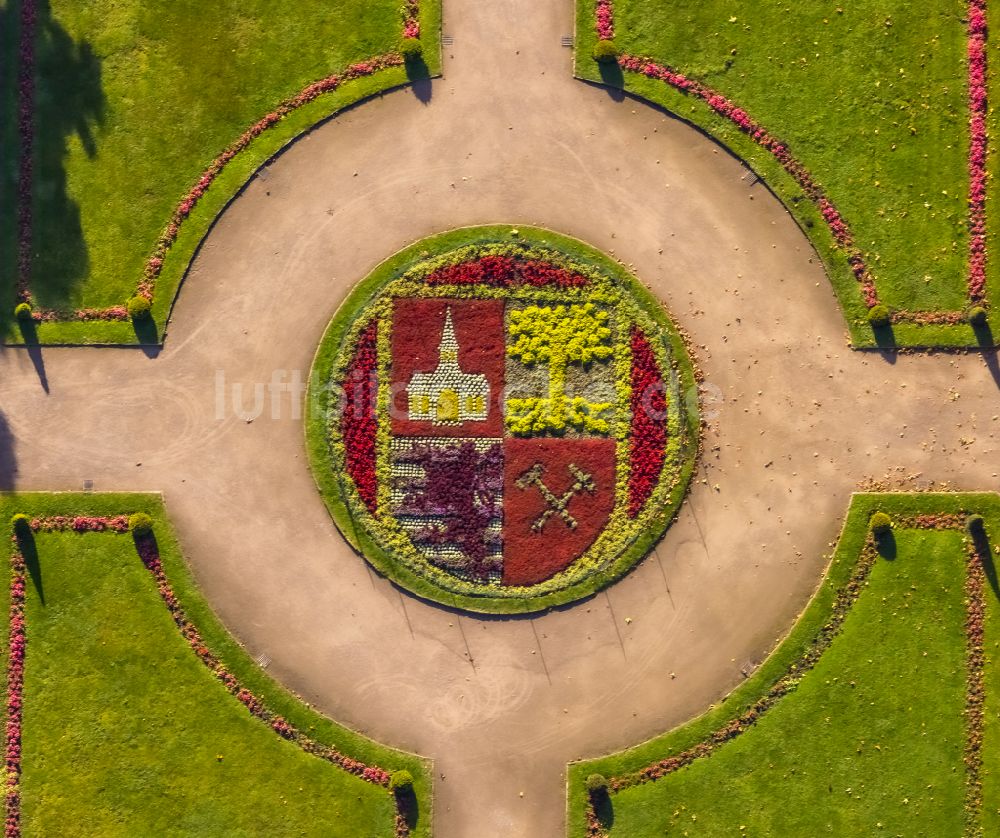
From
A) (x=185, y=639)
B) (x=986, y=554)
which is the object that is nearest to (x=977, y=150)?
(x=986, y=554)

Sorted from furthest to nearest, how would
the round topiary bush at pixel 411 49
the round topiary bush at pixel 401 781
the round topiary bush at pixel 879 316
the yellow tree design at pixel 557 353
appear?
the round topiary bush at pixel 411 49 → the yellow tree design at pixel 557 353 → the round topiary bush at pixel 879 316 → the round topiary bush at pixel 401 781

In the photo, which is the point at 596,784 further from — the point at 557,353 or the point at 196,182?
the point at 196,182

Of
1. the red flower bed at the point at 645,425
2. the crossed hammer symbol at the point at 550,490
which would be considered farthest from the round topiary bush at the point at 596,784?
the red flower bed at the point at 645,425

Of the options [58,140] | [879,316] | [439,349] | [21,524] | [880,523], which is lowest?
[880,523]

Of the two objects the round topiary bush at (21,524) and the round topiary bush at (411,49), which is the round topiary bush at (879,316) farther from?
the round topiary bush at (21,524)

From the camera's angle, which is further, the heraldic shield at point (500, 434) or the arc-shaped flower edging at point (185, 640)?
the heraldic shield at point (500, 434)

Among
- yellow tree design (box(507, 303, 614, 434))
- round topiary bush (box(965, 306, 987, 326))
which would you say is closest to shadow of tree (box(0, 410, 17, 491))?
yellow tree design (box(507, 303, 614, 434))

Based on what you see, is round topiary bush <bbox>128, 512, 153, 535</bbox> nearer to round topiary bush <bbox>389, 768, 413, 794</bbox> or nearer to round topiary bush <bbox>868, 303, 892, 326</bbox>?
round topiary bush <bbox>389, 768, 413, 794</bbox>
